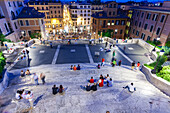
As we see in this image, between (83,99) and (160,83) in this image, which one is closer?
(83,99)

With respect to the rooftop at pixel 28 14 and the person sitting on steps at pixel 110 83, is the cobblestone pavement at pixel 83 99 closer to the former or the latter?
the person sitting on steps at pixel 110 83

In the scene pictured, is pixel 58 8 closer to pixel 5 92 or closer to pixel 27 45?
pixel 27 45

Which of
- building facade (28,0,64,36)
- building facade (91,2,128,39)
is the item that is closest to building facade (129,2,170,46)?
building facade (91,2,128,39)

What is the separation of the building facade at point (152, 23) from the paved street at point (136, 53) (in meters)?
4.46

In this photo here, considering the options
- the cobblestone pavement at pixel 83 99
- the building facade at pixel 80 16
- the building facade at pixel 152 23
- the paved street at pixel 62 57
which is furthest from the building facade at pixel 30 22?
the building facade at pixel 152 23

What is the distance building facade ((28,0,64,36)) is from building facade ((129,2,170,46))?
41845 millimetres

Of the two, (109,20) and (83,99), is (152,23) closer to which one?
(109,20)

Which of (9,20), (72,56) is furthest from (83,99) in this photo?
(9,20)

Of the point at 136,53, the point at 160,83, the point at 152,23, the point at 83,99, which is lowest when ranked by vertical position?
the point at 136,53

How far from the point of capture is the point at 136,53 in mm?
22266

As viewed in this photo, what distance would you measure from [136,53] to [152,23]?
1683cm

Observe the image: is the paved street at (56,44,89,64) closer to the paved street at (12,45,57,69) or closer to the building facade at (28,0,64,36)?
the paved street at (12,45,57,69)

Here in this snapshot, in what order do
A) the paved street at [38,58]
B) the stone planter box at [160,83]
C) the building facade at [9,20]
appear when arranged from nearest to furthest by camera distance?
the stone planter box at [160,83] < the paved street at [38,58] < the building facade at [9,20]

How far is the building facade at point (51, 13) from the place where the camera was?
60528mm
